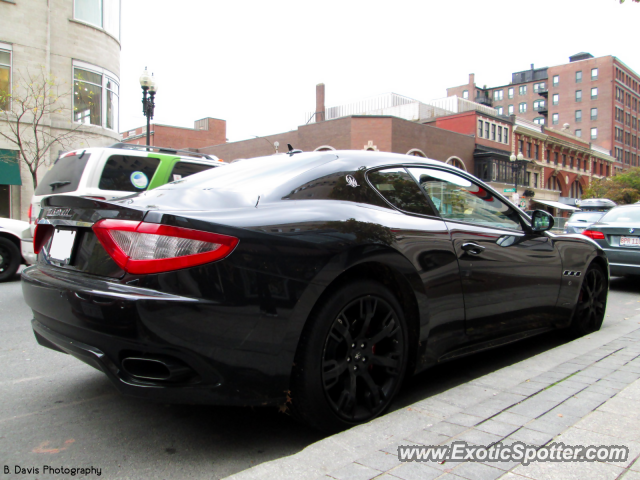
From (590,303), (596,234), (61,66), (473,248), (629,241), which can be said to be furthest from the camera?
(61,66)

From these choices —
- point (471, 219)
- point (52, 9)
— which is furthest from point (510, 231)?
point (52, 9)

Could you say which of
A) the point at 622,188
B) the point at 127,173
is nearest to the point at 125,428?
the point at 127,173

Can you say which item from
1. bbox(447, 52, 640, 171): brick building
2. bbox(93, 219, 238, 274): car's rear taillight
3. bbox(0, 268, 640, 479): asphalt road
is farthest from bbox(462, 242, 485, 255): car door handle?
bbox(447, 52, 640, 171): brick building

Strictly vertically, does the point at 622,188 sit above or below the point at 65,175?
above

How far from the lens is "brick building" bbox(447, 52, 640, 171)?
280 feet

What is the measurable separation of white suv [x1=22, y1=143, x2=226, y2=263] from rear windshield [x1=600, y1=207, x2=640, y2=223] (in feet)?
22.6

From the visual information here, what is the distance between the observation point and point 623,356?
370 centimetres

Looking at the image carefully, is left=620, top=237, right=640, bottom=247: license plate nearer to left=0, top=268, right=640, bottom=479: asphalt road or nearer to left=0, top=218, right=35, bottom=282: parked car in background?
left=0, top=268, right=640, bottom=479: asphalt road

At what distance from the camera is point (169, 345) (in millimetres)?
2115

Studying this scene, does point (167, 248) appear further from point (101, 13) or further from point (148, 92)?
point (101, 13)

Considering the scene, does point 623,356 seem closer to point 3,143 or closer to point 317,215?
point 317,215

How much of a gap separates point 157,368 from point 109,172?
5.78 metres

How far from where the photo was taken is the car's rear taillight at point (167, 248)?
2166mm

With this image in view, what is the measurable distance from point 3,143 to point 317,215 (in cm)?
2023
